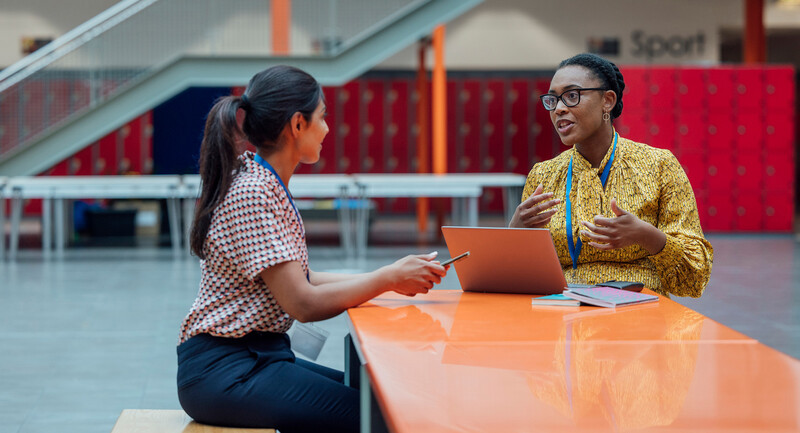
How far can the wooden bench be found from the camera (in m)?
1.82

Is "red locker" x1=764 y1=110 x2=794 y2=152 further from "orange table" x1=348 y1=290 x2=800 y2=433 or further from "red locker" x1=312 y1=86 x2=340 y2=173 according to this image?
"orange table" x1=348 y1=290 x2=800 y2=433

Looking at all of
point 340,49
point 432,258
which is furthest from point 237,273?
point 340,49

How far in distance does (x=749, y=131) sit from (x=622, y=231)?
10293 mm

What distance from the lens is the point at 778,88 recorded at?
11453 mm

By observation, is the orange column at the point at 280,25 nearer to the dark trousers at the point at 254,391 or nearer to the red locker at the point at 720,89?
the red locker at the point at 720,89

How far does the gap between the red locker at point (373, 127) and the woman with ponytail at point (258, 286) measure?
13.6 meters

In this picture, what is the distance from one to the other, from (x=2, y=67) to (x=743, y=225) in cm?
1209

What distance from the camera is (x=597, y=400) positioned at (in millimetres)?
1216

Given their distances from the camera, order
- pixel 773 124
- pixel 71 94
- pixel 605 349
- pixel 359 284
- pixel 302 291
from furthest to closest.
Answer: pixel 773 124
pixel 71 94
pixel 359 284
pixel 302 291
pixel 605 349

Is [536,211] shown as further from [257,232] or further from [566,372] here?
[566,372]

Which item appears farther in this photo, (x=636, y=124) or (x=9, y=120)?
(x=636, y=124)

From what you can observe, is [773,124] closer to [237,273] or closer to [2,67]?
[237,273]

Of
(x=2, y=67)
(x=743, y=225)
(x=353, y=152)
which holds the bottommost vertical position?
(x=743, y=225)

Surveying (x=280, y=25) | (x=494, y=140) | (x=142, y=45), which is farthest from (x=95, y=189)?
(x=494, y=140)
